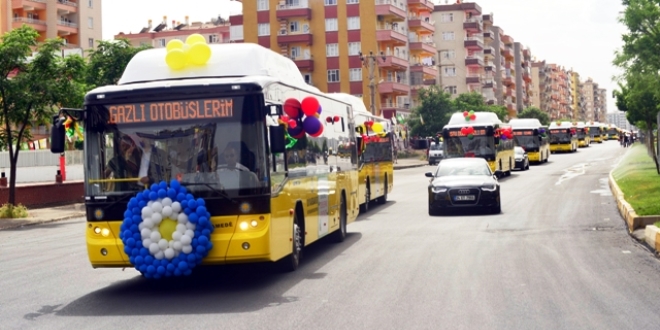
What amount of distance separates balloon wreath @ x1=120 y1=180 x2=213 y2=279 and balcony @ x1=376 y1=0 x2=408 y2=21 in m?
81.7

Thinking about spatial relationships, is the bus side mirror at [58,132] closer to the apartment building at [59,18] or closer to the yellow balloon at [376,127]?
the yellow balloon at [376,127]

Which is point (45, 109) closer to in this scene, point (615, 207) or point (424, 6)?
point (615, 207)

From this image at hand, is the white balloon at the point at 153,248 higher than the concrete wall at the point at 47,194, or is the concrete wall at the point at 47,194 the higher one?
the white balloon at the point at 153,248

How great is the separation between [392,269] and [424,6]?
95.6 meters

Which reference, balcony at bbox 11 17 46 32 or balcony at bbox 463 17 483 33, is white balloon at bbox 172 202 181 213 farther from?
balcony at bbox 463 17 483 33

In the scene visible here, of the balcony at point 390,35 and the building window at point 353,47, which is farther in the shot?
the building window at point 353,47

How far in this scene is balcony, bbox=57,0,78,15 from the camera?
3540 inches

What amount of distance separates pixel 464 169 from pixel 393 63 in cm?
6835

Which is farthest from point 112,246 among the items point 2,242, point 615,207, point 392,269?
point 615,207

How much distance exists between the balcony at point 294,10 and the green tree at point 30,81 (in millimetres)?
61391

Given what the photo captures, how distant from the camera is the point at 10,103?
30.8 meters

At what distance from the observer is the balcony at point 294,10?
303 feet

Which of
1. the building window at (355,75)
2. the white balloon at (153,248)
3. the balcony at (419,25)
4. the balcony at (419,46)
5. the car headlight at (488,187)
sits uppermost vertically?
the balcony at (419,25)

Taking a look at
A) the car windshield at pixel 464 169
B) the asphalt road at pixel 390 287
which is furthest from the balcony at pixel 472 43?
the asphalt road at pixel 390 287
